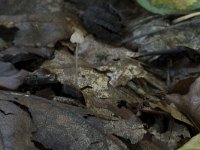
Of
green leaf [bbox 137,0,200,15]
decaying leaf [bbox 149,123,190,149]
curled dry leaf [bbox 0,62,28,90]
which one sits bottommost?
decaying leaf [bbox 149,123,190,149]

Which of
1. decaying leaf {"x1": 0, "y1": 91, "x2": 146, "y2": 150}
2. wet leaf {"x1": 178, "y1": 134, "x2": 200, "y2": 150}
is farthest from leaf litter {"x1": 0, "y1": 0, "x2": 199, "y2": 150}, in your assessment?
wet leaf {"x1": 178, "y1": 134, "x2": 200, "y2": 150}

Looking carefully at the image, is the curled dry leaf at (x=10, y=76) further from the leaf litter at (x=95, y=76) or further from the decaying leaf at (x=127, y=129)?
the decaying leaf at (x=127, y=129)

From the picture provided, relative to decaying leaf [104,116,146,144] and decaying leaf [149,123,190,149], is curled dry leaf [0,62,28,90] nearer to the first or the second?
decaying leaf [104,116,146,144]

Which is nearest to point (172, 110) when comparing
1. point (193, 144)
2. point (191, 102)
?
point (191, 102)

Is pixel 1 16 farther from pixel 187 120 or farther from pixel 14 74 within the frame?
pixel 187 120

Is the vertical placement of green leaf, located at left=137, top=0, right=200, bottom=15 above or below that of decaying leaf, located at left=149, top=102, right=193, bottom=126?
above

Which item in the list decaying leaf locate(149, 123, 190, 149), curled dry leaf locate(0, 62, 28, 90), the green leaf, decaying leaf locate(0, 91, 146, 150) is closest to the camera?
decaying leaf locate(0, 91, 146, 150)
